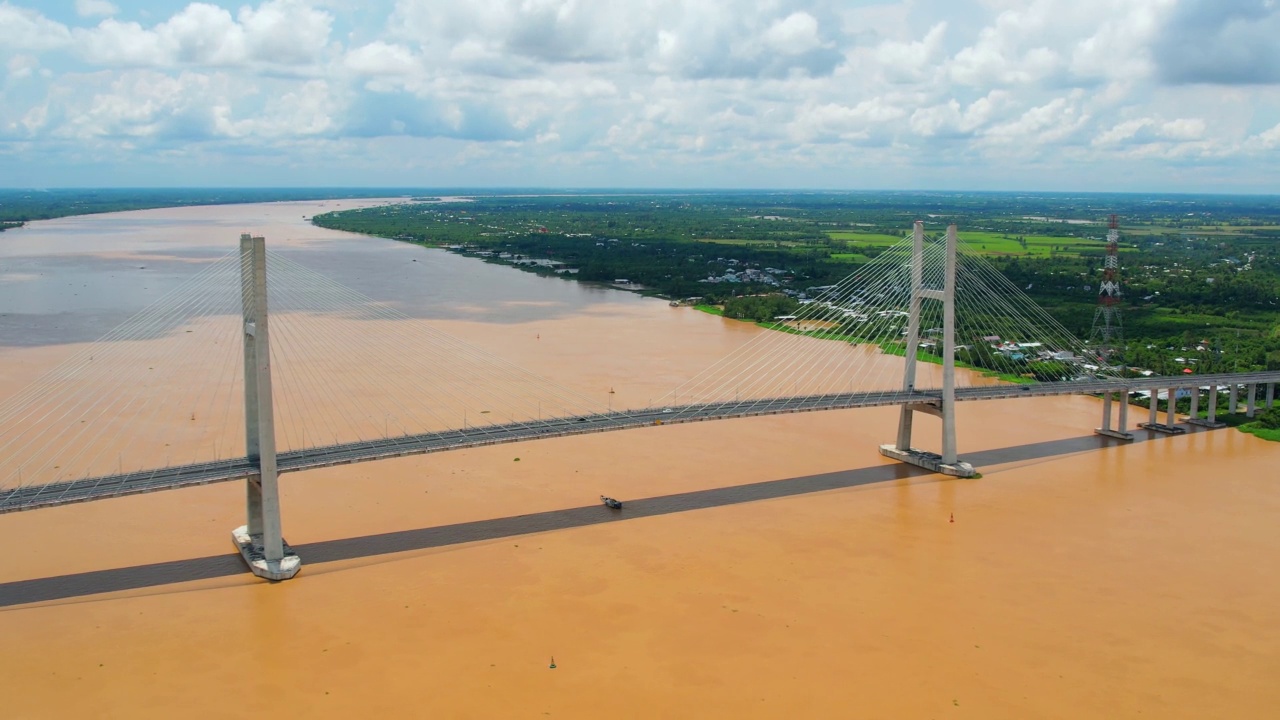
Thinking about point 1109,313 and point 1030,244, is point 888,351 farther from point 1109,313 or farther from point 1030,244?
point 1030,244

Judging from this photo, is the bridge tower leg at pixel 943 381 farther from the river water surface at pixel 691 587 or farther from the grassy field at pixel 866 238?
the grassy field at pixel 866 238

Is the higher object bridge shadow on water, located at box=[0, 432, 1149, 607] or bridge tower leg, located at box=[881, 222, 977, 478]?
bridge tower leg, located at box=[881, 222, 977, 478]

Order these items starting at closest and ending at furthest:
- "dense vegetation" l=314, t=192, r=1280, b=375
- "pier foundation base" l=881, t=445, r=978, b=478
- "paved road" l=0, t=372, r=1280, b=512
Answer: "paved road" l=0, t=372, r=1280, b=512 < "pier foundation base" l=881, t=445, r=978, b=478 < "dense vegetation" l=314, t=192, r=1280, b=375

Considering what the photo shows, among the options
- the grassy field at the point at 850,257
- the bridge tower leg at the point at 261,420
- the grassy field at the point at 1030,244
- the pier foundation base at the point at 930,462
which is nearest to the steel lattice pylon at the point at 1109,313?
the pier foundation base at the point at 930,462

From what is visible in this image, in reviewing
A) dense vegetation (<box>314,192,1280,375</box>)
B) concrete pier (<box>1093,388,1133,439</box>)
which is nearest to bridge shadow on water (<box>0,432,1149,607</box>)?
concrete pier (<box>1093,388,1133,439</box>)

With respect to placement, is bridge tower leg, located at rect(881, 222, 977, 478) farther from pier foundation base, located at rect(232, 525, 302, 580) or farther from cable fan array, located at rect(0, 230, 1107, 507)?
pier foundation base, located at rect(232, 525, 302, 580)

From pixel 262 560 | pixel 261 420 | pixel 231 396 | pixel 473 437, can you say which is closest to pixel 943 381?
pixel 473 437
